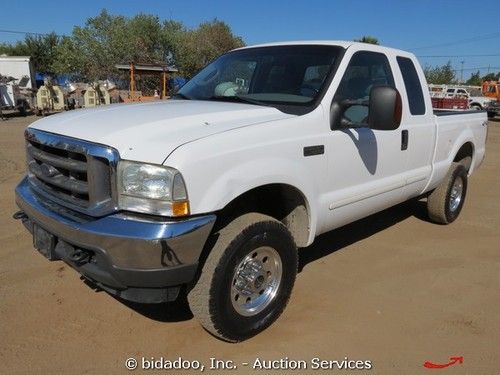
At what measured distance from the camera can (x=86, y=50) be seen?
1670 inches

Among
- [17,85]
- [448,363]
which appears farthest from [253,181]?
[17,85]

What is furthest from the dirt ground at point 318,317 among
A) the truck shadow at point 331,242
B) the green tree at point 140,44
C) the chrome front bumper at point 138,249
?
the green tree at point 140,44

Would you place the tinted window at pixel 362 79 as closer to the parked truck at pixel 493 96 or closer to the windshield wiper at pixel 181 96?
the windshield wiper at pixel 181 96

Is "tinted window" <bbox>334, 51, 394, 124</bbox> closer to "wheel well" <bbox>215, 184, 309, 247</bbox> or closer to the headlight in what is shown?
"wheel well" <bbox>215, 184, 309, 247</bbox>

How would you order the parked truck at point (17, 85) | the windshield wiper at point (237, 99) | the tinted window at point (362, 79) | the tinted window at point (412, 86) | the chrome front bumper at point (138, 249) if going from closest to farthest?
the chrome front bumper at point (138, 249)
the windshield wiper at point (237, 99)
the tinted window at point (362, 79)
the tinted window at point (412, 86)
the parked truck at point (17, 85)

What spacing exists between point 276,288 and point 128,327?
1038 mm

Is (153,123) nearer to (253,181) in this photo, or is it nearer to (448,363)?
(253,181)

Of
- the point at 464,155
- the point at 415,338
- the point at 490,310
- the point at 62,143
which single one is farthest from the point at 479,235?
the point at 62,143

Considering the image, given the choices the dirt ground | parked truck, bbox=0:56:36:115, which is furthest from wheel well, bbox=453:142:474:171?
parked truck, bbox=0:56:36:115

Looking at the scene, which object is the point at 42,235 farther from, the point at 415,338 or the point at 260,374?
the point at 415,338

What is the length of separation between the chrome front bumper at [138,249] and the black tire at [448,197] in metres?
3.70

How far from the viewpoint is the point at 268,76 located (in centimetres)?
391

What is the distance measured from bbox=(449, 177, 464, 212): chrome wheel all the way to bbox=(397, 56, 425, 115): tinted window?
58.5 inches

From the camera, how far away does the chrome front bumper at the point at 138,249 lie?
8.07 feet
